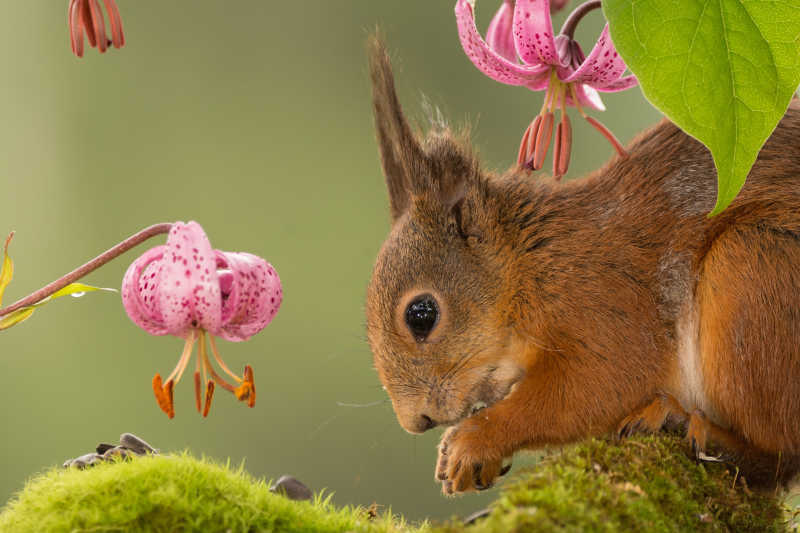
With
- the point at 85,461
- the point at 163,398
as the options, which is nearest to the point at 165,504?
the point at 163,398

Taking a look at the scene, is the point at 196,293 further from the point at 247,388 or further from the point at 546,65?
the point at 546,65

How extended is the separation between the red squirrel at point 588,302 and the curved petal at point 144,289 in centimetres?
43

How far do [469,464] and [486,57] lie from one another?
2.02 ft

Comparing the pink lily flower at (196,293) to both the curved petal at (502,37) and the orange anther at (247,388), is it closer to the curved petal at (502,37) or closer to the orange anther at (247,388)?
the orange anther at (247,388)

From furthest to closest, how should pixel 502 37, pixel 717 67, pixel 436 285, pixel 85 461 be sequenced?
pixel 436 285
pixel 502 37
pixel 85 461
pixel 717 67

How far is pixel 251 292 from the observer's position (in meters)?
1.14

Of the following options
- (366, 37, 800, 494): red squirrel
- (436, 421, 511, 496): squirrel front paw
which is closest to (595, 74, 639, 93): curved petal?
(366, 37, 800, 494): red squirrel

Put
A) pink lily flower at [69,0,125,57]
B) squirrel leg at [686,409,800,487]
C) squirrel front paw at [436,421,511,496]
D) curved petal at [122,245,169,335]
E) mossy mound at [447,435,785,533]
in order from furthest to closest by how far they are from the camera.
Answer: squirrel front paw at [436,421,511,496], squirrel leg at [686,409,800,487], curved petal at [122,245,169,335], pink lily flower at [69,0,125,57], mossy mound at [447,435,785,533]

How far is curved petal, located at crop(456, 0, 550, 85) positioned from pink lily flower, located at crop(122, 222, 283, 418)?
0.40 m

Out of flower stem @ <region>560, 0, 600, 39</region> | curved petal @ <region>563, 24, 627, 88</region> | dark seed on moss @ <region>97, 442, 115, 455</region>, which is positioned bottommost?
dark seed on moss @ <region>97, 442, 115, 455</region>

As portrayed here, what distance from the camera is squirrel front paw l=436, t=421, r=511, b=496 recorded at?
1.35m

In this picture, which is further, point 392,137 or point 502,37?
point 392,137

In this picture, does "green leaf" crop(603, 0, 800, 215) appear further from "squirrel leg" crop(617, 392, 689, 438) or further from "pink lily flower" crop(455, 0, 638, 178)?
"squirrel leg" crop(617, 392, 689, 438)

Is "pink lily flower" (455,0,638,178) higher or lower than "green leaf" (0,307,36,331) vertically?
higher
